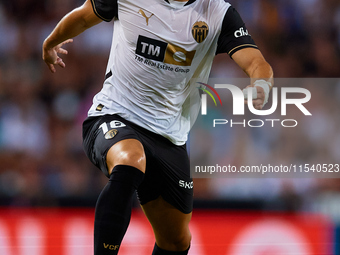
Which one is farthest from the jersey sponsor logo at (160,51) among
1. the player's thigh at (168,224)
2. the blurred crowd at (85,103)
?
the blurred crowd at (85,103)

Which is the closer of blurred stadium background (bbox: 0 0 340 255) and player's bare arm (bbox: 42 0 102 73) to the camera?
player's bare arm (bbox: 42 0 102 73)

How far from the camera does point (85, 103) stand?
6613 millimetres

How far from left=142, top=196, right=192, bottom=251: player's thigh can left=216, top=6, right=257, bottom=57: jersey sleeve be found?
978 mm

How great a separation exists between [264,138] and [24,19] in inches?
159

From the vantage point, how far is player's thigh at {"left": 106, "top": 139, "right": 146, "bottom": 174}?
212 cm

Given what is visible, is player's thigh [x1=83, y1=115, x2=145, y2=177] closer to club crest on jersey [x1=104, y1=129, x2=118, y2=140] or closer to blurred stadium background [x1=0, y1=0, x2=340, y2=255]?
club crest on jersey [x1=104, y1=129, x2=118, y2=140]

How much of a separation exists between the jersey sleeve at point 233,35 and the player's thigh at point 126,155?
0.79m

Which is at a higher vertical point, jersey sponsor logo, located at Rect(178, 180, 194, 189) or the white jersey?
the white jersey

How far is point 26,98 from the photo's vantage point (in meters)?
6.65

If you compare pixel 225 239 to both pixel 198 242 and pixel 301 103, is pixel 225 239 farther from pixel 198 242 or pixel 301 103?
pixel 301 103

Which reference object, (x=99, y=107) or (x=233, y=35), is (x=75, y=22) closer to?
(x=99, y=107)

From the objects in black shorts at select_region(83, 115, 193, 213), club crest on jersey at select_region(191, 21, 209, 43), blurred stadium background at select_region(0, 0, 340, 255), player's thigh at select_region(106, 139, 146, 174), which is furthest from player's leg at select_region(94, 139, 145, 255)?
blurred stadium background at select_region(0, 0, 340, 255)

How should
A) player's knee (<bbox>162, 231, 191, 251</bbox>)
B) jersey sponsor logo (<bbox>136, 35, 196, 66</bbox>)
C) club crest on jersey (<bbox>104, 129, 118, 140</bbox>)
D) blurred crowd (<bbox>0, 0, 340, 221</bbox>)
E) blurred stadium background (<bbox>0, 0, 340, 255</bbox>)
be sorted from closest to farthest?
club crest on jersey (<bbox>104, 129, 118, 140</bbox>)
jersey sponsor logo (<bbox>136, 35, 196, 66</bbox>)
player's knee (<bbox>162, 231, 191, 251</bbox>)
blurred stadium background (<bbox>0, 0, 340, 255</bbox>)
blurred crowd (<bbox>0, 0, 340, 221</bbox>)

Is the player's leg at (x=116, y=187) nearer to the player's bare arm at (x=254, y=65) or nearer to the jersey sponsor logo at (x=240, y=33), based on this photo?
the player's bare arm at (x=254, y=65)
